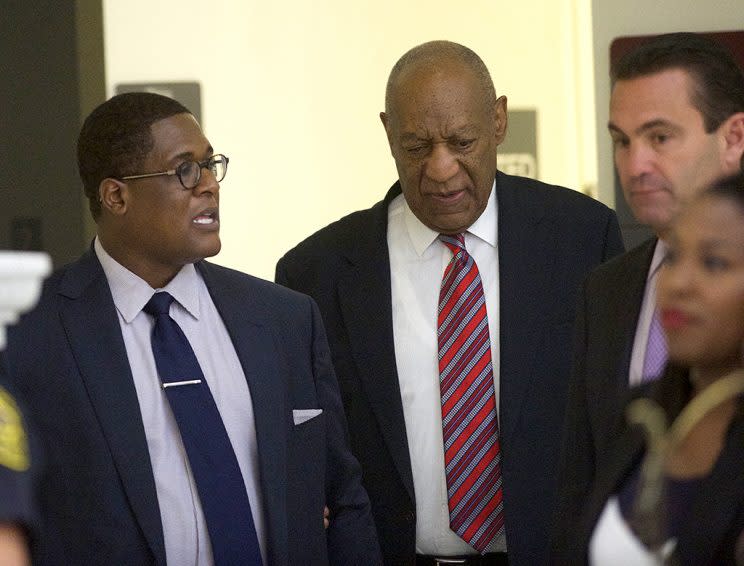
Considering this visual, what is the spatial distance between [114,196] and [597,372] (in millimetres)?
1170

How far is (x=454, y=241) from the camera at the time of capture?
3.08m

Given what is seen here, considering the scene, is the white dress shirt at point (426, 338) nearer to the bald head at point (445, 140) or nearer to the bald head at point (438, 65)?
the bald head at point (445, 140)

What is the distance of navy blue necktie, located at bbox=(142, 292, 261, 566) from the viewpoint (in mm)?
2535

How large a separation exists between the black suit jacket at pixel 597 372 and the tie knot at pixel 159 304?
34.2 inches

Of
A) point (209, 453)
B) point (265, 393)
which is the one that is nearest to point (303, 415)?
point (265, 393)

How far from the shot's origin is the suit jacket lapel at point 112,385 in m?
2.50

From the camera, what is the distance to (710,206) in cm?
165

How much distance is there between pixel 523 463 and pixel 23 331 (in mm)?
1118

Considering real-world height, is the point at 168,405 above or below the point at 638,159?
below

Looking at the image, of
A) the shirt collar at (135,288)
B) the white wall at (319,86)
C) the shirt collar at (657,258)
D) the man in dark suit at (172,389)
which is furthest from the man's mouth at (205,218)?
the white wall at (319,86)

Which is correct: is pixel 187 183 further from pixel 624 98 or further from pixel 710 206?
pixel 710 206

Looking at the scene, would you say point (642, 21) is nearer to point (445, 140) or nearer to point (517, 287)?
point (445, 140)

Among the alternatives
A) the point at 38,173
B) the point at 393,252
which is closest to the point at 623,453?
the point at 393,252

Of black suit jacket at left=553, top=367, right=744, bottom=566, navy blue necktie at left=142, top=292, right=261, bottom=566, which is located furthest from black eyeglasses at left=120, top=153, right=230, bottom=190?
black suit jacket at left=553, top=367, right=744, bottom=566
